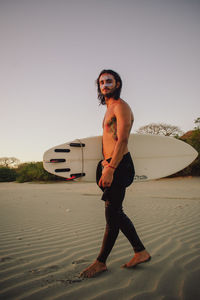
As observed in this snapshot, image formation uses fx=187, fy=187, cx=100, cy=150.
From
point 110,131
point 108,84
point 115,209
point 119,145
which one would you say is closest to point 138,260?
point 115,209

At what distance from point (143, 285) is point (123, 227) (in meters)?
0.44

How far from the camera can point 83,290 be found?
4.60 ft

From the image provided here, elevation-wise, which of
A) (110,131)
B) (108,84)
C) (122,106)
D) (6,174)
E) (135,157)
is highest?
(108,84)

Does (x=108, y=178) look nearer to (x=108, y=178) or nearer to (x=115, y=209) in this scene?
(x=108, y=178)

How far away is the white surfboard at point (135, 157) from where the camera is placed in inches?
127

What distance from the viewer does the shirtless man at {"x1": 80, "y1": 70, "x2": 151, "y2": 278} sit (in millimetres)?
1581

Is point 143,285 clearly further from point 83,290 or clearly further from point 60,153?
point 60,153

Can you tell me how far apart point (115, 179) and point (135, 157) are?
2.40 m

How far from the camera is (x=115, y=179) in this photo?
1.62 meters

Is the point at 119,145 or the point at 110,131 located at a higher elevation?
the point at 110,131

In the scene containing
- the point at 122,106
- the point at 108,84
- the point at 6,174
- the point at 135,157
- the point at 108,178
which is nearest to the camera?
the point at 108,178

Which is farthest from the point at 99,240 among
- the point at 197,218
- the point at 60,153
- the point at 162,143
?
the point at 162,143

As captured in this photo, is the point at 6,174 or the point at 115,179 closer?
the point at 115,179

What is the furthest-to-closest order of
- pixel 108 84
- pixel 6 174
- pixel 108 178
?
pixel 6 174 → pixel 108 84 → pixel 108 178
